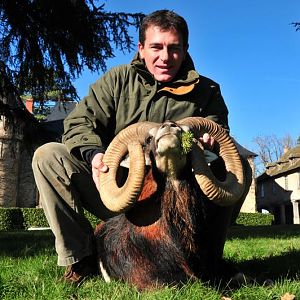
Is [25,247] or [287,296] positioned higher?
[287,296]

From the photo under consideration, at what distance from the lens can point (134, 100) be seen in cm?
416

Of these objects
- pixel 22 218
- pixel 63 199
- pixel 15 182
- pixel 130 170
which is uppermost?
pixel 130 170

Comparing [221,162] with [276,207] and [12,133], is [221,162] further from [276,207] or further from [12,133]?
[276,207]

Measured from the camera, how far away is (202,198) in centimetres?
367

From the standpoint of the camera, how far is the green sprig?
3400mm

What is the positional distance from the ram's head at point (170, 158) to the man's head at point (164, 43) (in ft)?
1.79

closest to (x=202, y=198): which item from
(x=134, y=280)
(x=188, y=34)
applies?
(x=134, y=280)

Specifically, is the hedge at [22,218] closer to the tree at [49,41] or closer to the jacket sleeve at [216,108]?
the tree at [49,41]

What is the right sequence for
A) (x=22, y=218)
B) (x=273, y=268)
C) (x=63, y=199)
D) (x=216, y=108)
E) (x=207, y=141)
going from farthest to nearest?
(x=22, y=218), (x=273, y=268), (x=216, y=108), (x=63, y=199), (x=207, y=141)

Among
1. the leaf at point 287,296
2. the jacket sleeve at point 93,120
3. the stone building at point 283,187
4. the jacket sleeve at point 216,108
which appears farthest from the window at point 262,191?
the leaf at point 287,296

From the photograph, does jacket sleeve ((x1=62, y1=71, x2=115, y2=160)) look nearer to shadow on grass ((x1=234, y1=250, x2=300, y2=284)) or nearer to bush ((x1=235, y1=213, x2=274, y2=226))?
shadow on grass ((x1=234, y1=250, x2=300, y2=284))

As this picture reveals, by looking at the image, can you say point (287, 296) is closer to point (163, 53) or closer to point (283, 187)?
point (163, 53)

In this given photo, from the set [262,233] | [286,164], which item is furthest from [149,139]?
[286,164]

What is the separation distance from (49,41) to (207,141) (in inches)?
436
